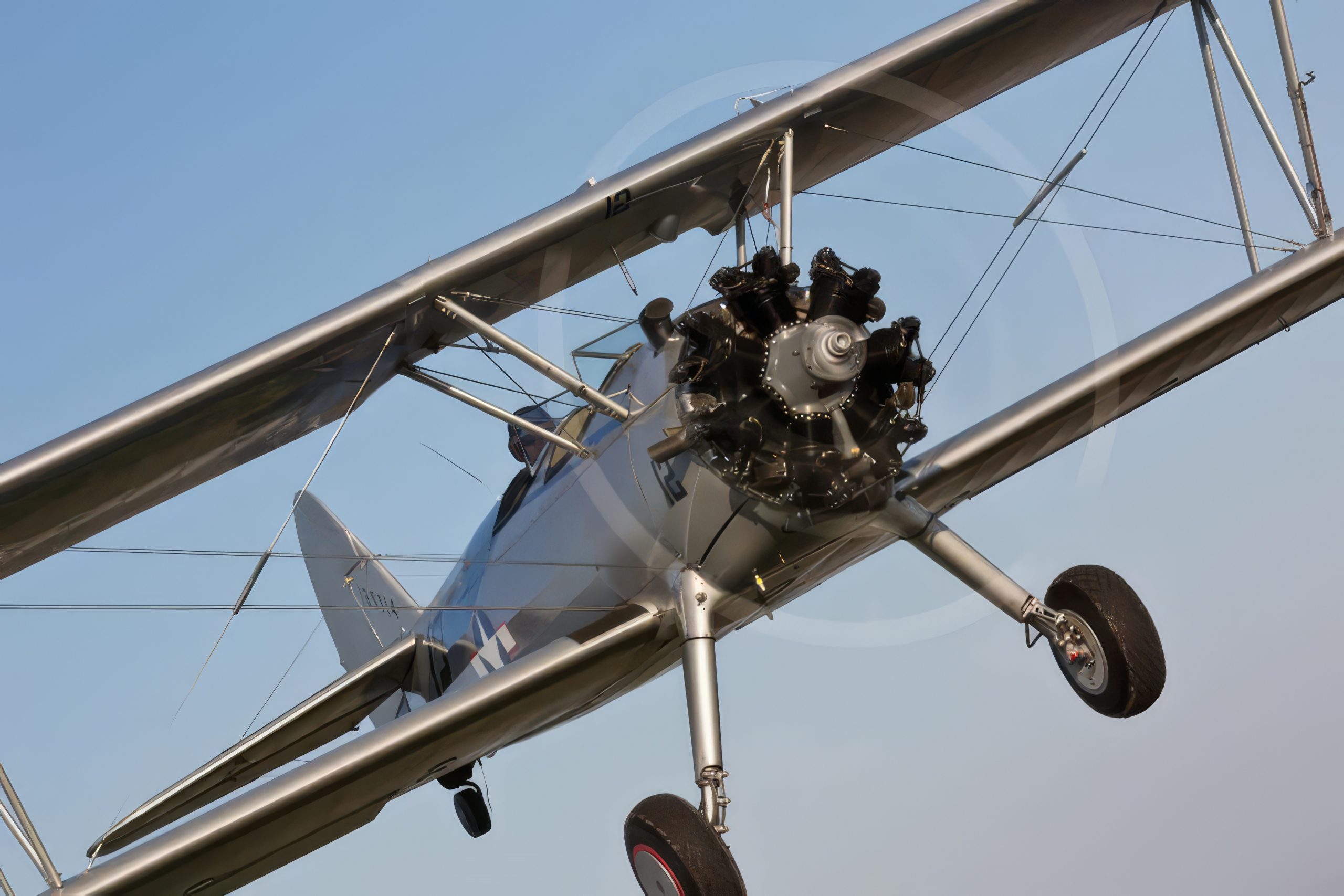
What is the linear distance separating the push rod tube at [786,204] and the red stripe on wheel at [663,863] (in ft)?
8.93

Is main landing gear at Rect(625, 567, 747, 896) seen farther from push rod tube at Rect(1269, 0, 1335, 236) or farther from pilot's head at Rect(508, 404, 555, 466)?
push rod tube at Rect(1269, 0, 1335, 236)

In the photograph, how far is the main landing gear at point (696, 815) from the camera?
650cm

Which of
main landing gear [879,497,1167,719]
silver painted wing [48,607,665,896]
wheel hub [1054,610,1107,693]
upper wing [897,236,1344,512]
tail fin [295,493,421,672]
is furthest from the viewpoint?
tail fin [295,493,421,672]

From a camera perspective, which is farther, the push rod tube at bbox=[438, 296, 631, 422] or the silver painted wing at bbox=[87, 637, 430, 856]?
the silver painted wing at bbox=[87, 637, 430, 856]

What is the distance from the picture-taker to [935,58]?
8.10 m

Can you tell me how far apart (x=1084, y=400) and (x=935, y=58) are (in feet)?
6.78

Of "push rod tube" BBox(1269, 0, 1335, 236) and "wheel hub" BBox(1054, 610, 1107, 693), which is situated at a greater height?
"push rod tube" BBox(1269, 0, 1335, 236)

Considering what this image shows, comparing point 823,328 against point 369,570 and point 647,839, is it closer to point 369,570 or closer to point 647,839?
point 647,839

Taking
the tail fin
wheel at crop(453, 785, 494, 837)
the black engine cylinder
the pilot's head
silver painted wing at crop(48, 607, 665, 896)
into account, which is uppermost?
the tail fin

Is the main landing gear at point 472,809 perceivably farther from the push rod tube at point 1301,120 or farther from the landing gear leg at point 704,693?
the push rod tube at point 1301,120

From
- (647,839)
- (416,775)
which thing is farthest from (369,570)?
(647,839)

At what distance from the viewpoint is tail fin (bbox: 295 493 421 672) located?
37.4ft

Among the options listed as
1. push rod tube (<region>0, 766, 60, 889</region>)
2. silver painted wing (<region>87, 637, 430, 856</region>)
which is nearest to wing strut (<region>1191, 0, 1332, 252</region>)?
silver painted wing (<region>87, 637, 430, 856</region>)

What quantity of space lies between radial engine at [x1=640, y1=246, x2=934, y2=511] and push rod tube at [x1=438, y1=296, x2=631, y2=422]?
57 cm
